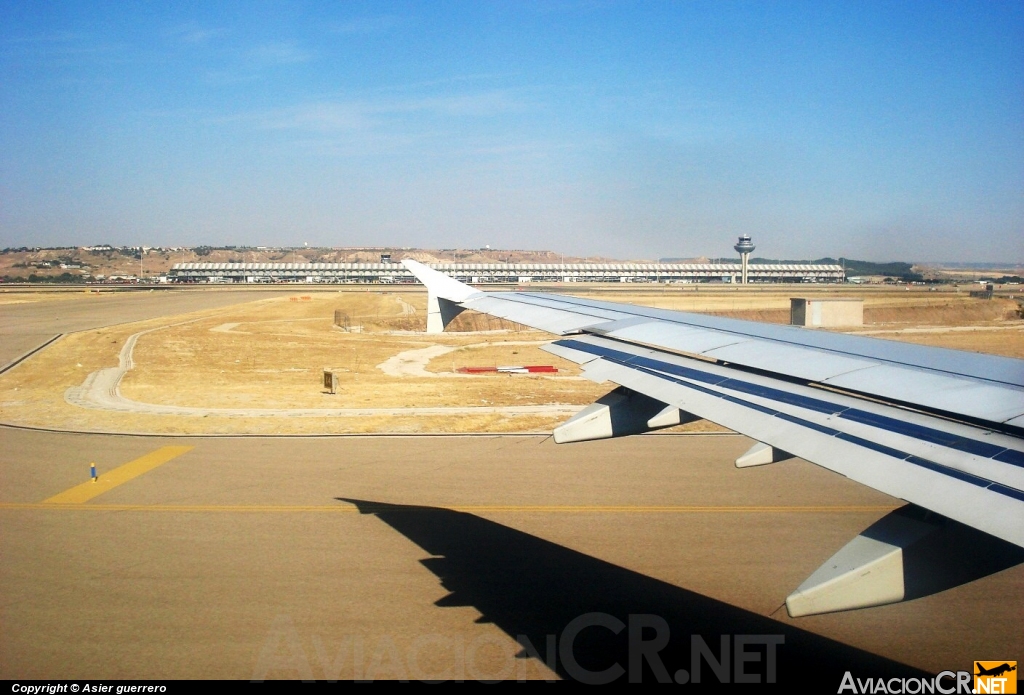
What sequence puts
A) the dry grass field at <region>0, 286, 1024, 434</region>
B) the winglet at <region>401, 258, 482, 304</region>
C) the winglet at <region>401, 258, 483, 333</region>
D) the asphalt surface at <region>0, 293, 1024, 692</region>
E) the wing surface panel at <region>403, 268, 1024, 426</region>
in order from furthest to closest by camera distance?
1. the dry grass field at <region>0, 286, 1024, 434</region>
2. the winglet at <region>401, 258, 482, 304</region>
3. the winglet at <region>401, 258, 483, 333</region>
4. the asphalt surface at <region>0, 293, 1024, 692</region>
5. the wing surface panel at <region>403, 268, 1024, 426</region>

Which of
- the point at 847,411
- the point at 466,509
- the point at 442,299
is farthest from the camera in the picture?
the point at 466,509

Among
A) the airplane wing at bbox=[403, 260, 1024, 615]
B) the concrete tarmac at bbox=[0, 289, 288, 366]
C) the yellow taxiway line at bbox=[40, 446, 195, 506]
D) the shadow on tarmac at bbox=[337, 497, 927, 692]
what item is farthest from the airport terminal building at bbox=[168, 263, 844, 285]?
the airplane wing at bbox=[403, 260, 1024, 615]

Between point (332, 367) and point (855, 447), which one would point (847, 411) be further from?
point (332, 367)

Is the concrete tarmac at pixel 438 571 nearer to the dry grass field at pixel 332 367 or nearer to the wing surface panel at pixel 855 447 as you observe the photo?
the wing surface panel at pixel 855 447

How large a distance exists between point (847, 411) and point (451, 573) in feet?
21.3

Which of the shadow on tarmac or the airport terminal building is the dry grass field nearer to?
the shadow on tarmac

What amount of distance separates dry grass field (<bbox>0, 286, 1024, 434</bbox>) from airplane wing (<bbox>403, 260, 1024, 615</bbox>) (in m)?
12.7

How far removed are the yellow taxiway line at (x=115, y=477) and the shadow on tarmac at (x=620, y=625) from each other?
7522mm

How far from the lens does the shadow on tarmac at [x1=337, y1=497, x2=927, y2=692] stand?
25.2 ft

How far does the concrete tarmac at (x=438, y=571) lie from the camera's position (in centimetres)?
802

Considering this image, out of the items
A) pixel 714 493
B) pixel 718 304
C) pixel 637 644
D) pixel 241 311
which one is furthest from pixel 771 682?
pixel 241 311

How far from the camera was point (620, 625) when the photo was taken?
8719 mm

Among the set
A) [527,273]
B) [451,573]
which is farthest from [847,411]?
[527,273]

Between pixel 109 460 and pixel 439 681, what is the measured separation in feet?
42.8
